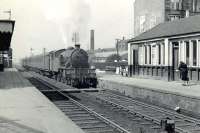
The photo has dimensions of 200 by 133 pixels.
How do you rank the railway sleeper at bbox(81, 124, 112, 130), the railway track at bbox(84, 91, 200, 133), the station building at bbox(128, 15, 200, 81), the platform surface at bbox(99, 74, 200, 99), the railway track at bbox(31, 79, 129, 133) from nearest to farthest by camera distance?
the railway track at bbox(31, 79, 129, 133) < the railway sleeper at bbox(81, 124, 112, 130) < the railway track at bbox(84, 91, 200, 133) < the platform surface at bbox(99, 74, 200, 99) < the station building at bbox(128, 15, 200, 81)

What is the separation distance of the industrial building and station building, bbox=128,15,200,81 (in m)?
26.6

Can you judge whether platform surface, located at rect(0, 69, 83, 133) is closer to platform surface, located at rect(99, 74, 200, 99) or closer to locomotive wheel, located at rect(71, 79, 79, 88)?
platform surface, located at rect(99, 74, 200, 99)

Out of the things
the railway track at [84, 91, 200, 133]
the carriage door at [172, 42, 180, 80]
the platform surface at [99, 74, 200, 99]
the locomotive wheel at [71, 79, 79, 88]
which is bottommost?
the railway track at [84, 91, 200, 133]

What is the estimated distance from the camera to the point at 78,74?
90.5ft

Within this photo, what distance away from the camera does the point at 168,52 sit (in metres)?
25.9

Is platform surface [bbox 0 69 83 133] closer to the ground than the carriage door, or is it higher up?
closer to the ground

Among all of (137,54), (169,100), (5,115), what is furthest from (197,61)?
(5,115)

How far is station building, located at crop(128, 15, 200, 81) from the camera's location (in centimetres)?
2289

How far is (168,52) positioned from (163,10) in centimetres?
3398

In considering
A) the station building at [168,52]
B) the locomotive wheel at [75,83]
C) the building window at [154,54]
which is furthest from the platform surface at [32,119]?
the building window at [154,54]

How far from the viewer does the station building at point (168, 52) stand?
75.1 ft

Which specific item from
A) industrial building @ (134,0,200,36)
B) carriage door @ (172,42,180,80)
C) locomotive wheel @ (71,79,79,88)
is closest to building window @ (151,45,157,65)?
carriage door @ (172,42,180,80)

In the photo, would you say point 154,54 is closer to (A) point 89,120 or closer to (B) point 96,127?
(A) point 89,120

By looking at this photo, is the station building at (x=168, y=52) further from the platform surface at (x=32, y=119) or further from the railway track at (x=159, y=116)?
the platform surface at (x=32, y=119)
